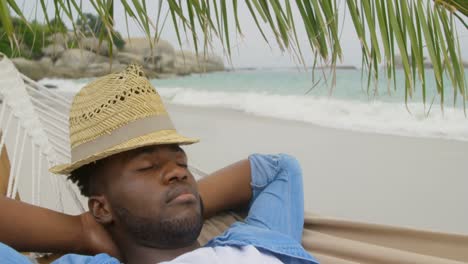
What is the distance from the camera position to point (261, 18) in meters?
1.04

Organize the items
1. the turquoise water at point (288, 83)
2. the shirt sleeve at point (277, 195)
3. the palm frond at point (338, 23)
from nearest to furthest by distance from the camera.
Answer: the palm frond at point (338, 23), the shirt sleeve at point (277, 195), the turquoise water at point (288, 83)

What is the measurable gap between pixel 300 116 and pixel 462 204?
193 inches

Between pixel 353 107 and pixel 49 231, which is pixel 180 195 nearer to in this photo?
pixel 49 231

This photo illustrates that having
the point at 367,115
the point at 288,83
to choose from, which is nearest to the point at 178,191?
the point at 367,115

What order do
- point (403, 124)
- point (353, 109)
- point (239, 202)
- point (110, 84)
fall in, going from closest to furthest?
point (110, 84)
point (239, 202)
point (403, 124)
point (353, 109)

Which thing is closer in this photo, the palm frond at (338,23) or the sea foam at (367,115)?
the palm frond at (338,23)

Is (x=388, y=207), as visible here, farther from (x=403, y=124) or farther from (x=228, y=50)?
(x=403, y=124)

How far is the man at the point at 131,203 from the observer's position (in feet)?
3.43

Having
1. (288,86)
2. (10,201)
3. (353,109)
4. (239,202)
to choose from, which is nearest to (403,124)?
(353,109)

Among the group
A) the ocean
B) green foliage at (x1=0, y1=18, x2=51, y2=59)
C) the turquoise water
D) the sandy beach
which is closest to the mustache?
green foliage at (x1=0, y1=18, x2=51, y2=59)

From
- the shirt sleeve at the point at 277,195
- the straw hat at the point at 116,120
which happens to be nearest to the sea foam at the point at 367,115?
the shirt sleeve at the point at 277,195

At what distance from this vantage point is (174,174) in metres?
1.08

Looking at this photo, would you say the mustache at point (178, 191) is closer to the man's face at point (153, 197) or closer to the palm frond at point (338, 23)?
the man's face at point (153, 197)

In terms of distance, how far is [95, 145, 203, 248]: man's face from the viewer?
3.43 feet
